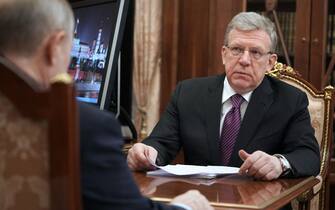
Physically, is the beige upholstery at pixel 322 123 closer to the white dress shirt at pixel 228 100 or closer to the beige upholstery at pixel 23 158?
the white dress shirt at pixel 228 100

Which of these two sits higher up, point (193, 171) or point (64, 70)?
point (64, 70)

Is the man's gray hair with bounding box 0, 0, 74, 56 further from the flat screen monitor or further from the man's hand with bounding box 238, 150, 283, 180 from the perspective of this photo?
the flat screen monitor

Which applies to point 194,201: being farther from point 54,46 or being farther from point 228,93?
point 228,93

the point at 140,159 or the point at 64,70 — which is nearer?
the point at 64,70

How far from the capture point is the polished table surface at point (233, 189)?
1675 mm

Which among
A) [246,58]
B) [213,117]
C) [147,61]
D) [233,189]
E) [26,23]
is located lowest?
[233,189]

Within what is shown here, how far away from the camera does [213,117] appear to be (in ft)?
8.11

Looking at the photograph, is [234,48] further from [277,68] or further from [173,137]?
[277,68]

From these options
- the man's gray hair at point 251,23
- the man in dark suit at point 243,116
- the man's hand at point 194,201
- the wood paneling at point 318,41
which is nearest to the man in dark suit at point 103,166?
the man's hand at point 194,201

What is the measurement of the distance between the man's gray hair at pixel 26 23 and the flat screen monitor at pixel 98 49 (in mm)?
1555

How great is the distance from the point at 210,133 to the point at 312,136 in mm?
402

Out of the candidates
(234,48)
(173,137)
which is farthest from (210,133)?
(234,48)

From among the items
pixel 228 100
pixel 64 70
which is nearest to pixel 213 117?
pixel 228 100

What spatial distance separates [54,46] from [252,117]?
135 cm
